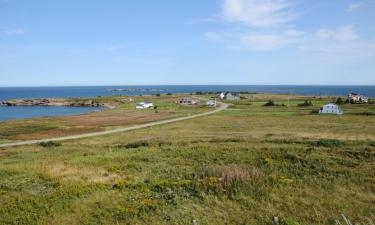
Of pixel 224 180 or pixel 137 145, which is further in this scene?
pixel 137 145

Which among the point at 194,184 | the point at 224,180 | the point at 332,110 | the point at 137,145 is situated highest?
the point at 224,180

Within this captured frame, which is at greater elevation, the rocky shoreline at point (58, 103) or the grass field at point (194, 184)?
the grass field at point (194, 184)

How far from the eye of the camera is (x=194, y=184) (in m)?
20.7

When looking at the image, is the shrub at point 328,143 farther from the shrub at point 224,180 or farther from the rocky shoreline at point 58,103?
the rocky shoreline at point 58,103

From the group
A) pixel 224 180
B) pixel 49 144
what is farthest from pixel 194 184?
pixel 49 144

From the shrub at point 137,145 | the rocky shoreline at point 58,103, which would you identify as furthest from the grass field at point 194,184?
the rocky shoreline at point 58,103

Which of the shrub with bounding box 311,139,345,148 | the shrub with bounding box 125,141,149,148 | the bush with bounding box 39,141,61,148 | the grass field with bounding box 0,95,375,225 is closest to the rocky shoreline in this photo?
the bush with bounding box 39,141,61,148

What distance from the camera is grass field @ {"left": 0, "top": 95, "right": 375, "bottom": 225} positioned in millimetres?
16578

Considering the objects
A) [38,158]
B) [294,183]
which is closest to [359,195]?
[294,183]

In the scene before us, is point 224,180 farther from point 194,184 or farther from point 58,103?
point 58,103

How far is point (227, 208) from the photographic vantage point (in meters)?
17.3

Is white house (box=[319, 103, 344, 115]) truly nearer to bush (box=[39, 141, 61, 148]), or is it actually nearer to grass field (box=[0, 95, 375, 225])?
grass field (box=[0, 95, 375, 225])

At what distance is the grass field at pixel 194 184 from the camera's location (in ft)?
54.4

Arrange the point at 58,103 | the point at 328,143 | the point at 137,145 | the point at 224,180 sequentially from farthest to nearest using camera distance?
the point at 58,103 < the point at 137,145 < the point at 328,143 < the point at 224,180
